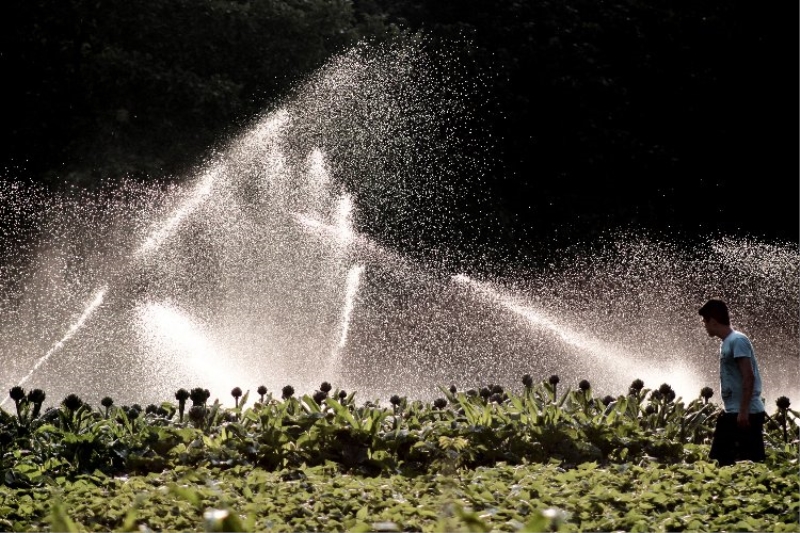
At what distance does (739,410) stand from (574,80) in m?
18.3

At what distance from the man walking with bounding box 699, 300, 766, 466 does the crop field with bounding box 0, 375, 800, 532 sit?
16cm

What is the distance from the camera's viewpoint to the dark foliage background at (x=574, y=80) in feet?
66.1

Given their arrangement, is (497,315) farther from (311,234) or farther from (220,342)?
(220,342)

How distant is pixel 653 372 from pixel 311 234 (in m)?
5.99

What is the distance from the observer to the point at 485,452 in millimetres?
6316

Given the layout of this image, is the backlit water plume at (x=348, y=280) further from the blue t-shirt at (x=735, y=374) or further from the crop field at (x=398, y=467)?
the blue t-shirt at (x=735, y=374)

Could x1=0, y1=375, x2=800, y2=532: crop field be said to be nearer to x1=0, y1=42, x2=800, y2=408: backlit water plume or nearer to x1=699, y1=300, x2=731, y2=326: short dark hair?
x1=699, y1=300, x2=731, y2=326: short dark hair

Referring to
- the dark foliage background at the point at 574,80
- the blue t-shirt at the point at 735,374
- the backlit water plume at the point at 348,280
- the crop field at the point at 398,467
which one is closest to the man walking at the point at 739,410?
the blue t-shirt at the point at 735,374

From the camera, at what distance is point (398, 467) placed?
6.05 meters

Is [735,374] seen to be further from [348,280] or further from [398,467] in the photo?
[348,280]

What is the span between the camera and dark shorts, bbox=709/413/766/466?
623 cm

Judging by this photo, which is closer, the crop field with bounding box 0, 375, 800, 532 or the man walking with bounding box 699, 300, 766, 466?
the crop field with bounding box 0, 375, 800, 532

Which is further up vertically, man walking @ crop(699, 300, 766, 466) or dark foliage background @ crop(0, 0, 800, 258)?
dark foliage background @ crop(0, 0, 800, 258)

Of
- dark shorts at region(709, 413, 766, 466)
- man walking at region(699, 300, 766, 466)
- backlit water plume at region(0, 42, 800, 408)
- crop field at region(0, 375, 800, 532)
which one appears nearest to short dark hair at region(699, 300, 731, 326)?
man walking at region(699, 300, 766, 466)
